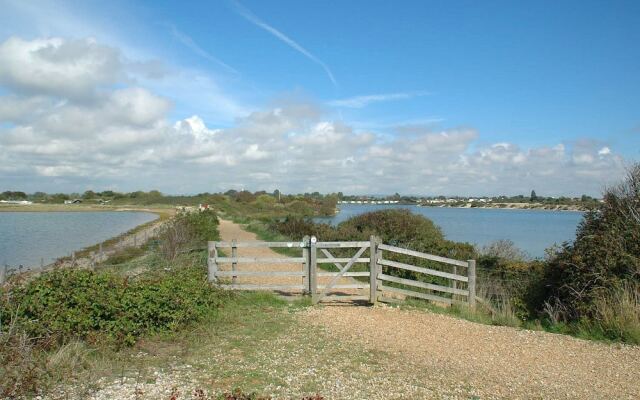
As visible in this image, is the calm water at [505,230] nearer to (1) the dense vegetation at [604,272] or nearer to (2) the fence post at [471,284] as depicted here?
(1) the dense vegetation at [604,272]

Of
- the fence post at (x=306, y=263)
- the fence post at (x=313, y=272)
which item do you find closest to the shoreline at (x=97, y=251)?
the fence post at (x=306, y=263)

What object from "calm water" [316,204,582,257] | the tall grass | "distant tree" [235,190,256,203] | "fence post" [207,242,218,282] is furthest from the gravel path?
"distant tree" [235,190,256,203]

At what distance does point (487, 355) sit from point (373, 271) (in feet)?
13.8

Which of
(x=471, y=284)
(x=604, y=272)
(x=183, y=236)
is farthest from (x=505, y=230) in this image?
(x=604, y=272)

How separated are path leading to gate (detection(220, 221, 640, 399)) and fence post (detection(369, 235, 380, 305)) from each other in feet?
2.19

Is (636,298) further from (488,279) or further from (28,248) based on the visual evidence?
(28,248)

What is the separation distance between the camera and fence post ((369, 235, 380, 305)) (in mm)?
11906

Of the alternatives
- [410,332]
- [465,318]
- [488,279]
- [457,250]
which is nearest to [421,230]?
[457,250]

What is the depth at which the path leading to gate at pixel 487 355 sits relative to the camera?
652 cm

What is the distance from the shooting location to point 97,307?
7910 mm

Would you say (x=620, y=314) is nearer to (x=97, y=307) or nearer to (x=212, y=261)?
(x=212, y=261)

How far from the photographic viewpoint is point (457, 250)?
62.6 feet

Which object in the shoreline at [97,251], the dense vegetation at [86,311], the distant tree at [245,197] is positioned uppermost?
the distant tree at [245,197]

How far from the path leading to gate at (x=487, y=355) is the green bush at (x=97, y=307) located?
8.55 feet
